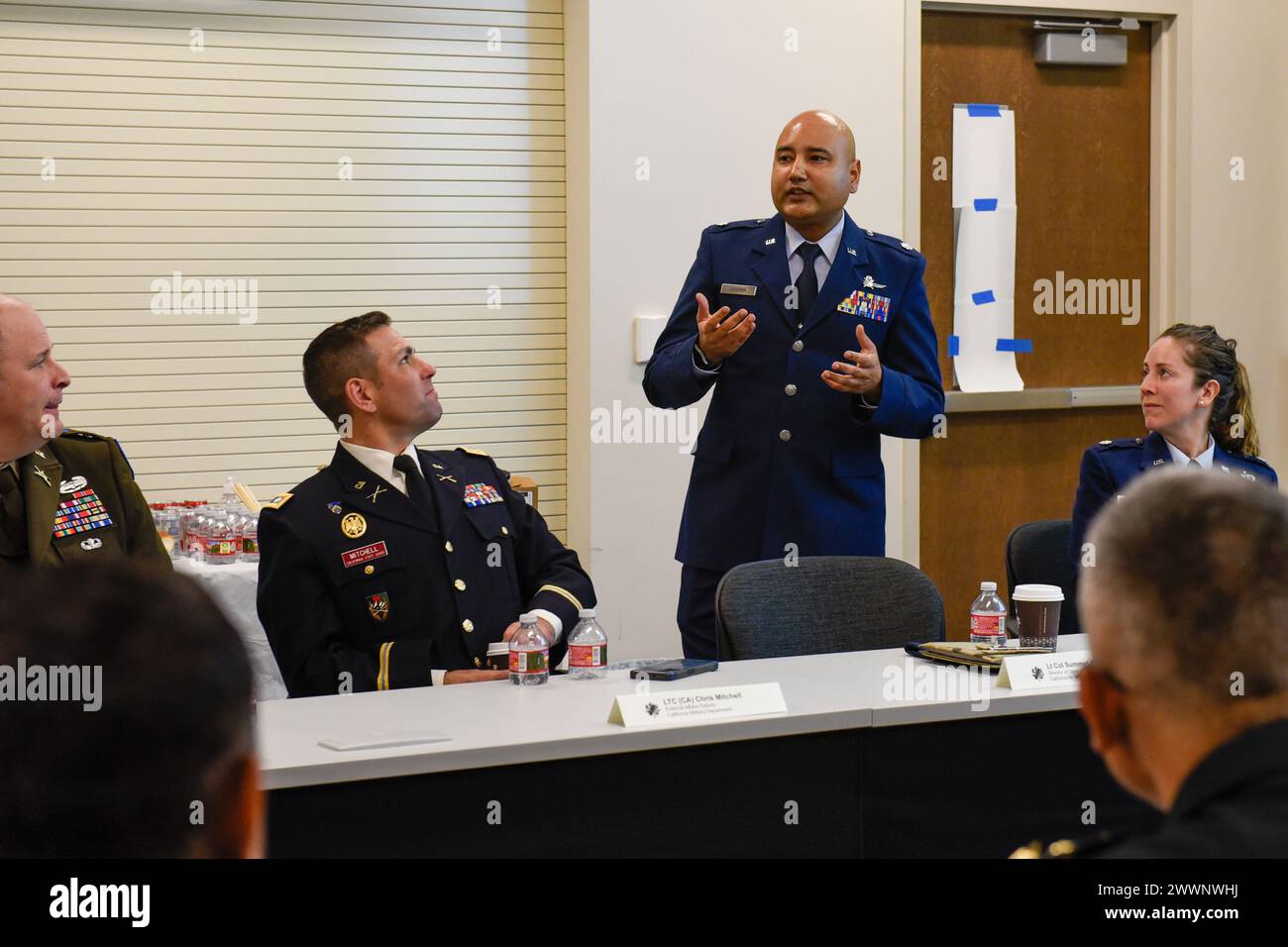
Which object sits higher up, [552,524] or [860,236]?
[860,236]

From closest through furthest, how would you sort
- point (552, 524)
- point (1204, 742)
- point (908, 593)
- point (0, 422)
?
point (1204, 742) → point (0, 422) → point (908, 593) → point (552, 524)

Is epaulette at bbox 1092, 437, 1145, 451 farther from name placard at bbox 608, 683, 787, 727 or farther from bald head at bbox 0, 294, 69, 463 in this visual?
bald head at bbox 0, 294, 69, 463

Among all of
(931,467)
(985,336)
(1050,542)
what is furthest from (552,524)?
(1050,542)

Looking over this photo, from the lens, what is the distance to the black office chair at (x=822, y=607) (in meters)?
2.94

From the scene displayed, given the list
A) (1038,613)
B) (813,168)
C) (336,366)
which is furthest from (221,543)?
(1038,613)

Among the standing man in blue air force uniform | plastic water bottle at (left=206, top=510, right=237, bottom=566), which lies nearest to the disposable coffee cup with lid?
the standing man in blue air force uniform

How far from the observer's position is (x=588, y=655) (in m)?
2.61

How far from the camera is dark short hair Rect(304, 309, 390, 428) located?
3.00m

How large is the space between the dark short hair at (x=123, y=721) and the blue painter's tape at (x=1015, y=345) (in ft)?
16.5

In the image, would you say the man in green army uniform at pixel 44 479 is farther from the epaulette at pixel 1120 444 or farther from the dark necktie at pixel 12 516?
the epaulette at pixel 1120 444

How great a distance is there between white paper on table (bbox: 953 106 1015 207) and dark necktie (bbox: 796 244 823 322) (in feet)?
6.96
